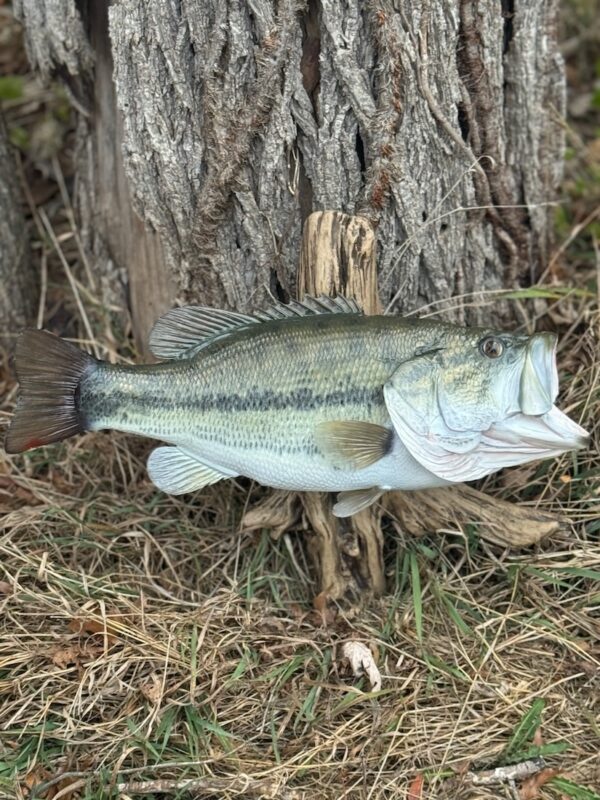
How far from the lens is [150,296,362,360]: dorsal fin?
2.97m

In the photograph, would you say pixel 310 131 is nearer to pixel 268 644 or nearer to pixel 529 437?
pixel 529 437

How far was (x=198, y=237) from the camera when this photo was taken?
10.6 ft

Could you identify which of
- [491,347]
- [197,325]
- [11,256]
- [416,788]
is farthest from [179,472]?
[11,256]

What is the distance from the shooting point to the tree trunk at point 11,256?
12.7 ft

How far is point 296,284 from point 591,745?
1.97 m

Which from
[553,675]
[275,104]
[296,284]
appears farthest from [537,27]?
[553,675]

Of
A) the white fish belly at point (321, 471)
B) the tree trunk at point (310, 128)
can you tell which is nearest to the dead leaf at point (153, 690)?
the white fish belly at point (321, 471)

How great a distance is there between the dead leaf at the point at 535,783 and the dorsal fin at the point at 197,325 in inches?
67.6

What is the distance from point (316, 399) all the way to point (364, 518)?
1.95 ft

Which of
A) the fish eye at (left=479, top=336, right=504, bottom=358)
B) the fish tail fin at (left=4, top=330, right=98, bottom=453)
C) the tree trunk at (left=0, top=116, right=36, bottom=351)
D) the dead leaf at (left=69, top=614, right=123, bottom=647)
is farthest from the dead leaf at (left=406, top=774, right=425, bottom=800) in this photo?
the tree trunk at (left=0, top=116, right=36, bottom=351)

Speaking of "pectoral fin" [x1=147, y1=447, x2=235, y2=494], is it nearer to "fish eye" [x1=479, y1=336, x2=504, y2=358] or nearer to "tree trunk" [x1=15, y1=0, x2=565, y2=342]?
"tree trunk" [x1=15, y1=0, x2=565, y2=342]

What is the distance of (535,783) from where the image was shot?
2486 millimetres

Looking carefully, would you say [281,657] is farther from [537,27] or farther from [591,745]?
[537,27]

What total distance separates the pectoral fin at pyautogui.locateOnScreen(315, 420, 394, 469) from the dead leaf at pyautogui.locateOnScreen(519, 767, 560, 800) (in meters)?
1.11
